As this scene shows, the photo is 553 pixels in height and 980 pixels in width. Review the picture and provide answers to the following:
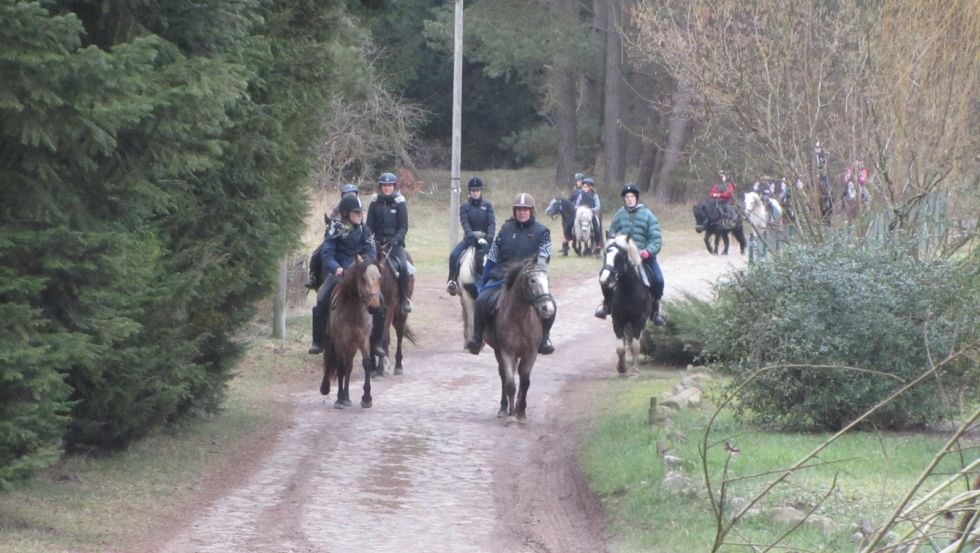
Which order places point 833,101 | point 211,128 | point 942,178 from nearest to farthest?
point 211,128 → point 942,178 → point 833,101

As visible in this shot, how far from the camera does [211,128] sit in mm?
9352

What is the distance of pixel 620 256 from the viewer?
1853cm

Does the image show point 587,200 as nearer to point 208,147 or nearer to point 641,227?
point 641,227

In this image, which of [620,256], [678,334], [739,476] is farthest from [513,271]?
[739,476]

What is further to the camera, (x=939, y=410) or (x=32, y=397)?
(x=939, y=410)

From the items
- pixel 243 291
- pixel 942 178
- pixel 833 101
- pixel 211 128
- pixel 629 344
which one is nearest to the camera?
pixel 211 128

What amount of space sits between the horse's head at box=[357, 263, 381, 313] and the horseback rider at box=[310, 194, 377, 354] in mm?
933

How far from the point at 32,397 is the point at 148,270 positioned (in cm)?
191

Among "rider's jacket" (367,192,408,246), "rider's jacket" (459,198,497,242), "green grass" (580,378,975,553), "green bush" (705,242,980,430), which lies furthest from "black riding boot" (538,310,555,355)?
"rider's jacket" (459,198,497,242)

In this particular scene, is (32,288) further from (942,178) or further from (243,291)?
(942,178)

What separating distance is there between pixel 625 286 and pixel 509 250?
3157mm

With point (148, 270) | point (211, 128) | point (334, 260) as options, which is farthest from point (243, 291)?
point (211, 128)

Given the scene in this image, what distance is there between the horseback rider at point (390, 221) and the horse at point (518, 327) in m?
3.79

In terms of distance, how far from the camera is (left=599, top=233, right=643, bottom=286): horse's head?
18.4 m
